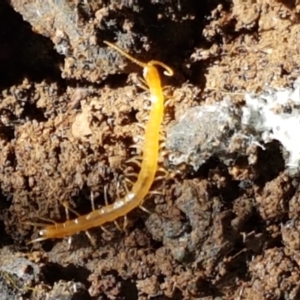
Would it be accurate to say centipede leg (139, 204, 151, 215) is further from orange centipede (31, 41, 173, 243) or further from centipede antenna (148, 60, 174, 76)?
centipede antenna (148, 60, 174, 76)

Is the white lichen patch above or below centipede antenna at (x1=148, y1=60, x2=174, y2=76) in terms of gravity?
below

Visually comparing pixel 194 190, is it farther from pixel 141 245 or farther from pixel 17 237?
pixel 17 237

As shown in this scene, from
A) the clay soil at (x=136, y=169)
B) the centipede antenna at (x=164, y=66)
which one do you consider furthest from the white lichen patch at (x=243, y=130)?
the centipede antenna at (x=164, y=66)

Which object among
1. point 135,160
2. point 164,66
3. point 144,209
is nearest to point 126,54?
point 164,66

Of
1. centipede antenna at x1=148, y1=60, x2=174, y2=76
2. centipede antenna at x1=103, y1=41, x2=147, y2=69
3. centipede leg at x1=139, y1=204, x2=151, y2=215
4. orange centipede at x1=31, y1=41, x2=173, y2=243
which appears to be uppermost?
centipede antenna at x1=103, y1=41, x2=147, y2=69

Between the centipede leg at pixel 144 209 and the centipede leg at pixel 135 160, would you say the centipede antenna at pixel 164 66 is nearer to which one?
the centipede leg at pixel 135 160

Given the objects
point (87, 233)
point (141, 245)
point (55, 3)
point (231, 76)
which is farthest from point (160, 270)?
point (55, 3)

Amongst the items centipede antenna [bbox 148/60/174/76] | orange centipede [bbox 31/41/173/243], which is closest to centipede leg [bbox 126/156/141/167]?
orange centipede [bbox 31/41/173/243]
